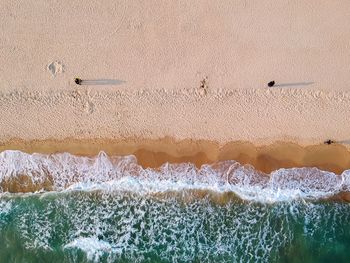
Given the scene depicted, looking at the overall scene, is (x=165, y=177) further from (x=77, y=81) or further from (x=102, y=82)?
(x=77, y=81)

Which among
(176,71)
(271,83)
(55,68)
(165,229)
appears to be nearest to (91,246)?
(165,229)

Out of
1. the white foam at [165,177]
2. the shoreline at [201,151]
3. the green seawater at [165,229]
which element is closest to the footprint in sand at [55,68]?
the shoreline at [201,151]

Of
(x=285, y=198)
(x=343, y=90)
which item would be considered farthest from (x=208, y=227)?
(x=343, y=90)

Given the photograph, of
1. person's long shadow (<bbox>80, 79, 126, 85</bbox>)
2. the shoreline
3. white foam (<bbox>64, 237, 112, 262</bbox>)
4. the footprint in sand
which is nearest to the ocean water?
white foam (<bbox>64, 237, 112, 262</bbox>)

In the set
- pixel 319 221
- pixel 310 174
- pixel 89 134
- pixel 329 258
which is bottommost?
pixel 329 258

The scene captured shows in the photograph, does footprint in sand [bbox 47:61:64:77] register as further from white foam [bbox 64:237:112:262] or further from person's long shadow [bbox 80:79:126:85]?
white foam [bbox 64:237:112:262]

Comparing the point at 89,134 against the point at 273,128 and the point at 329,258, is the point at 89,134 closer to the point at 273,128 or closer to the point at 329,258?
the point at 273,128
